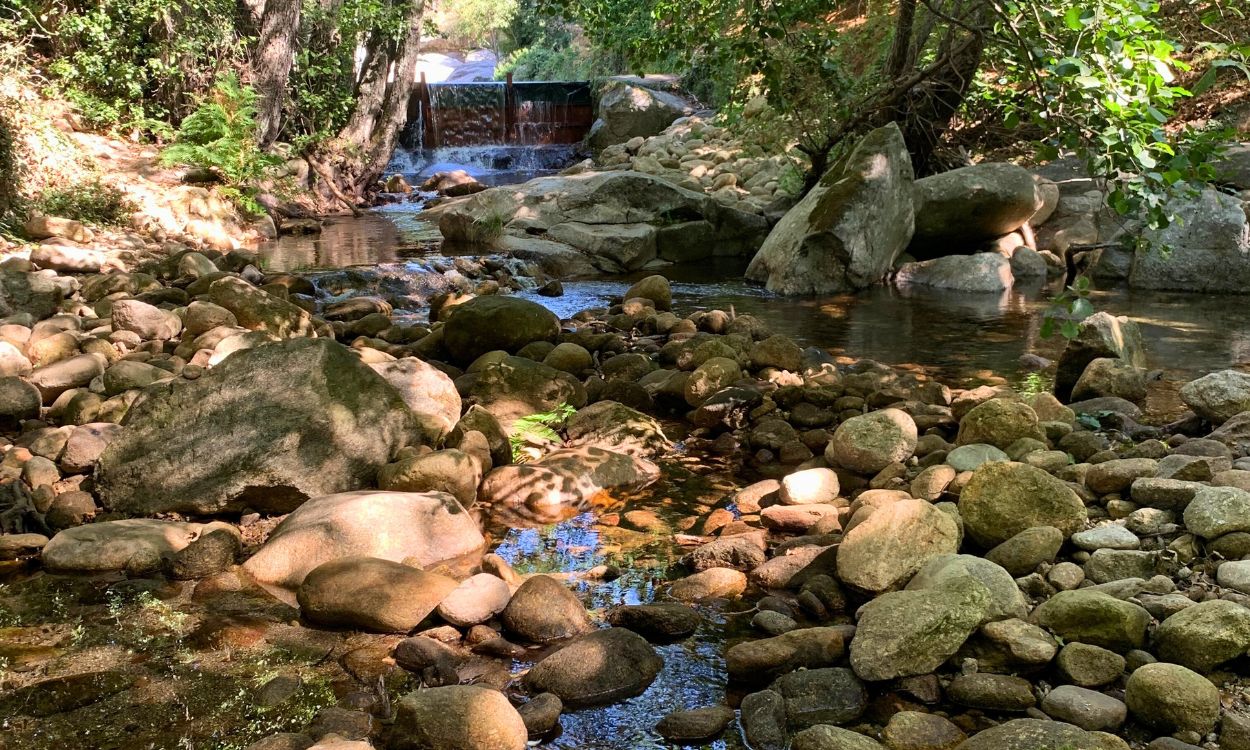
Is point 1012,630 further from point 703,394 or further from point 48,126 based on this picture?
point 48,126

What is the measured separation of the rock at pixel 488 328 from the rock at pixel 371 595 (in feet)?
11.0

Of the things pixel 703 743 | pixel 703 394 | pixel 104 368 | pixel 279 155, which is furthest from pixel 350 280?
pixel 703 743

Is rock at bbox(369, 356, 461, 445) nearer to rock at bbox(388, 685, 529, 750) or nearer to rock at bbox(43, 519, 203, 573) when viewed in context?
rock at bbox(43, 519, 203, 573)

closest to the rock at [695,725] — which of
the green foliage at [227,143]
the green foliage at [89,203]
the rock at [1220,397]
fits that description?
the rock at [1220,397]

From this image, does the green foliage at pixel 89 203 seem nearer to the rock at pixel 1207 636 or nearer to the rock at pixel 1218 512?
the rock at pixel 1218 512

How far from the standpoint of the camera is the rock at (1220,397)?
5.07m

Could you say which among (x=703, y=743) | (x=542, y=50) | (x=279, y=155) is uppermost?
(x=542, y=50)

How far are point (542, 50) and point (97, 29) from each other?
22.4m

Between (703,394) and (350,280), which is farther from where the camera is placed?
(350,280)

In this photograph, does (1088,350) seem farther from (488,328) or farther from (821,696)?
(821,696)

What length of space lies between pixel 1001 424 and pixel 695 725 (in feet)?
9.47

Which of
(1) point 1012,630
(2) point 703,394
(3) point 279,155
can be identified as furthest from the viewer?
(3) point 279,155

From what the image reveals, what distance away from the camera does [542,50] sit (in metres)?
33.8

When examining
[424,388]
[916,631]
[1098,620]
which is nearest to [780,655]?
[916,631]
